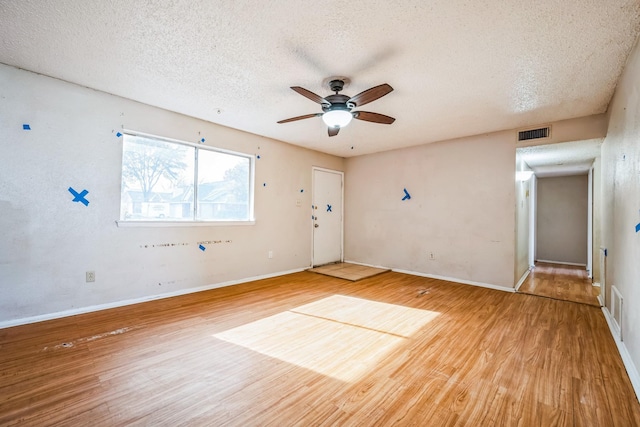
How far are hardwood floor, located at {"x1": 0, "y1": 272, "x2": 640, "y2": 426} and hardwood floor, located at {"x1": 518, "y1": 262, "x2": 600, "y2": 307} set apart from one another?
0.61 metres

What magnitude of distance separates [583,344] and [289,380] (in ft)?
8.69

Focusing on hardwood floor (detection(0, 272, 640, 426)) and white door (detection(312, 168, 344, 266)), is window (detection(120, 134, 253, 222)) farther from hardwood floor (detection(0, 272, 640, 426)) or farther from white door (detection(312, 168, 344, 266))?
white door (detection(312, 168, 344, 266))

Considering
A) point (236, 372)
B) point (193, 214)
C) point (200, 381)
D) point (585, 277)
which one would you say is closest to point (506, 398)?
point (236, 372)

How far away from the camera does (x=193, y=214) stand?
4117mm

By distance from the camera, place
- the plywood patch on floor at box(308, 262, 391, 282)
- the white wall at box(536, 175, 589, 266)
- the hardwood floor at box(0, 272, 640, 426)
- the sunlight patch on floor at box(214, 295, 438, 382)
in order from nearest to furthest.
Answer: the hardwood floor at box(0, 272, 640, 426) < the sunlight patch on floor at box(214, 295, 438, 382) < the plywood patch on floor at box(308, 262, 391, 282) < the white wall at box(536, 175, 589, 266)

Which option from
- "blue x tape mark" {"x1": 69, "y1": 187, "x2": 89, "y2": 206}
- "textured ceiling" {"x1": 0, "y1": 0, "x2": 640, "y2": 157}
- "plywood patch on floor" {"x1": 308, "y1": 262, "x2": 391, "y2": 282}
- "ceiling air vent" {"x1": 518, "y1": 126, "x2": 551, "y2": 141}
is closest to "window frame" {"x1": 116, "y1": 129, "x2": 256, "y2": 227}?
"blue x tape mark" {"x1": 69, "y1": 187, "x2": 89, "y2": 206}

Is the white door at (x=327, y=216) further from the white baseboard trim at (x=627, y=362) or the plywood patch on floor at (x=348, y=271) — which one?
the white baseboard trim at (x=627, y=362)

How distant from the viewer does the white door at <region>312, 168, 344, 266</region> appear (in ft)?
19.5

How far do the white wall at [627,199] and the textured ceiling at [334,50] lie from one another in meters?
0.30

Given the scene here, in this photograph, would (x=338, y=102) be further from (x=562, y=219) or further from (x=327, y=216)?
(x=562, y=219)

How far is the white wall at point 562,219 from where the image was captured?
661cm

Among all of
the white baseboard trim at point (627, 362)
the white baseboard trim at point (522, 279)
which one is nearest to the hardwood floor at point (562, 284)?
the white baseboard trim at point (522, 279)

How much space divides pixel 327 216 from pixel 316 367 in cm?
423

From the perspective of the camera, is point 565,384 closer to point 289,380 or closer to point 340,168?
point 289,380
